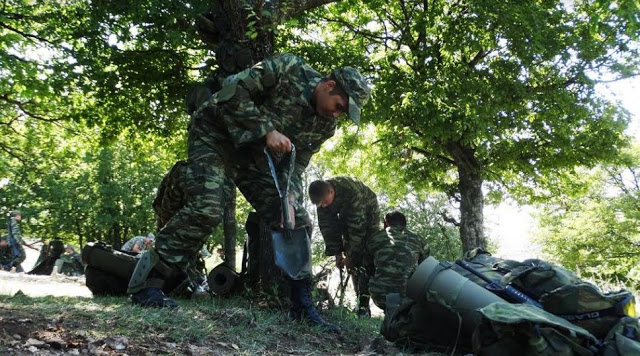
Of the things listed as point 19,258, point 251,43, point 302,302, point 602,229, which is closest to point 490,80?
point 251,43

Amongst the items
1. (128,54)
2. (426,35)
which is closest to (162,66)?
(128,54)

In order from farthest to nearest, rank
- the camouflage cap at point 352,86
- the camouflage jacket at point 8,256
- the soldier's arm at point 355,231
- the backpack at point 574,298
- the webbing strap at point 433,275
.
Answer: the camouflage jacket at point 8,256 < the soldier's arm at point 355,231 < the camouflage cap at point 352,86 < the webbing strap at point 433,275 < the backpack at point 574,298

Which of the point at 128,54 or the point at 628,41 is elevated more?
the point at 628,41

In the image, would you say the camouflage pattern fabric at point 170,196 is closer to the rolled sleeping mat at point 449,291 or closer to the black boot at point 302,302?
the black boot at point 302,302

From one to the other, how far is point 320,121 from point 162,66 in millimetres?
6390

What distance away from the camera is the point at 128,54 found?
9.17 m

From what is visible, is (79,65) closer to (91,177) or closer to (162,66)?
(162,66)

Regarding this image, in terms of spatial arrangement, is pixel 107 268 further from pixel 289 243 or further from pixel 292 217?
pixel 292 217

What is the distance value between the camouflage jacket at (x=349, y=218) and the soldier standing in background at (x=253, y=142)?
2135 millimetres

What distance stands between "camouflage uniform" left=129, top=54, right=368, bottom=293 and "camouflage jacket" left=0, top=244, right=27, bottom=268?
54.6 ft

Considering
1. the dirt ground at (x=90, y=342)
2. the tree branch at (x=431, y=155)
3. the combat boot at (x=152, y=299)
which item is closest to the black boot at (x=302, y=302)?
the dirt ground at (x=90, y=342)

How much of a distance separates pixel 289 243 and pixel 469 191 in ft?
40.2

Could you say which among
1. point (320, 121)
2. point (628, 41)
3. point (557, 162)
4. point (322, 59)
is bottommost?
point (320, 121)

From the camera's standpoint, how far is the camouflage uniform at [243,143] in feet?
12.6
